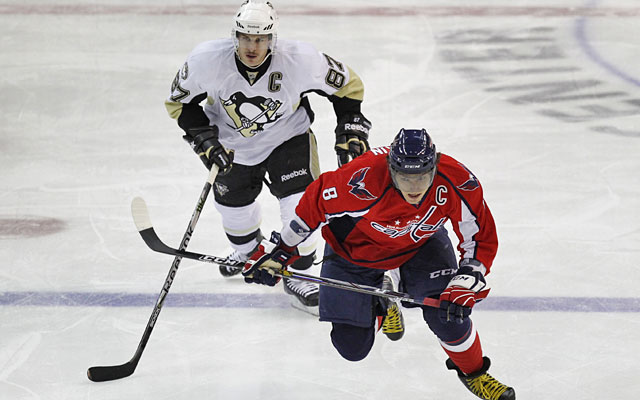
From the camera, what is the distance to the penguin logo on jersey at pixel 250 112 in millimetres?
3229

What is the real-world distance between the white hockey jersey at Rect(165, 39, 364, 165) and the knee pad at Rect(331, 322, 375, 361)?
857mm

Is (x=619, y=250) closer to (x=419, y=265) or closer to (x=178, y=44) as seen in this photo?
(x=419, y=265)

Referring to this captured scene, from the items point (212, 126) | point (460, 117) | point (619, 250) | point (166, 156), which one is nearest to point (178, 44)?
point (166, 156)

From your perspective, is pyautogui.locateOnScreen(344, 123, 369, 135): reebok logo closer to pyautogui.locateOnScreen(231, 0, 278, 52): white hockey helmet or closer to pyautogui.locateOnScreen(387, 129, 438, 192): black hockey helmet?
pyautogui.locateOnScreen(231, 0, 278, 52): white hockey helmet

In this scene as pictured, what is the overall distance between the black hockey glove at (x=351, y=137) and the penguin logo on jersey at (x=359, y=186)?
61cm

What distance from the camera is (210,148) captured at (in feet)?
10.5

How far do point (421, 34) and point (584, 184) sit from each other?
2.16m

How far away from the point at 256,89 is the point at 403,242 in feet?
2.77

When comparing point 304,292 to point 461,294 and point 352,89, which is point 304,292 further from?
→ point 461,294

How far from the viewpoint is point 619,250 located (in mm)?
3693

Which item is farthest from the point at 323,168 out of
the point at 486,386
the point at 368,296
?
the point at 486,386

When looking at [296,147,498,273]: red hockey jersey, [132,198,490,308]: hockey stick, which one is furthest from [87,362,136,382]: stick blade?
[296,147,498,273]: red hockey jersey

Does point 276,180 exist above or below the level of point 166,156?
above

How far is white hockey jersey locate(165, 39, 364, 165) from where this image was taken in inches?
126
